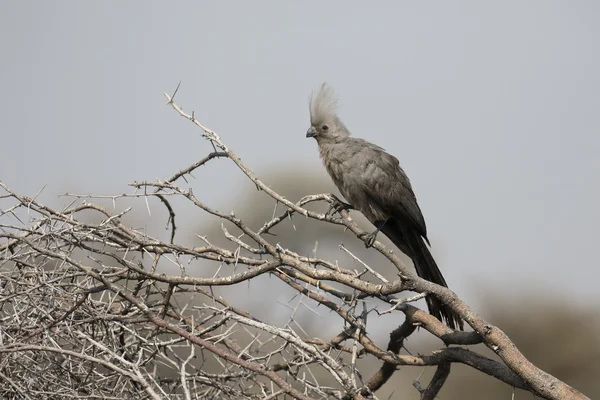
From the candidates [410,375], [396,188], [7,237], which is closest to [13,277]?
[7,237]

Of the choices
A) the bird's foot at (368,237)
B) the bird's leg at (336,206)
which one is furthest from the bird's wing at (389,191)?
the bird's foot at (368,237)

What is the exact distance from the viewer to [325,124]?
649cm

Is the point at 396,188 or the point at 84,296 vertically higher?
the point at 396,188

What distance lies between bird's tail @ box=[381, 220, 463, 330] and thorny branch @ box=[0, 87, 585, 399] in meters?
0.43

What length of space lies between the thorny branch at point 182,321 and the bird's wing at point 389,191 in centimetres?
149

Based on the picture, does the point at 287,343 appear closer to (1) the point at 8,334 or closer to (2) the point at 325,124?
(1) the point at 8,334

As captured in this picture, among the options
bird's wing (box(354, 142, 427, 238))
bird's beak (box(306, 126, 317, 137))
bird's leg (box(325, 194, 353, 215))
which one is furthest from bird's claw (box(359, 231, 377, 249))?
bird's beak (box(306, 126, 317, 137))

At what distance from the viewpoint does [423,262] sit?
5582mm

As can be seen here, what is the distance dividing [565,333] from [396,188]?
38.2 ft

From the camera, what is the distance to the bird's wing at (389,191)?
Result: 605cm

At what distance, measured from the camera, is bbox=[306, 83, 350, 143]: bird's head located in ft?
21.2

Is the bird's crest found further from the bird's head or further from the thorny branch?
the thorny branch

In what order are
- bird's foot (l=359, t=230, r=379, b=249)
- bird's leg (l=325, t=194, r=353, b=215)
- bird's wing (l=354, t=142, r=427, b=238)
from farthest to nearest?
bird's wing (l=354, t=142, r=427, b=238)
bird's leg (l=325, t=194, r=353, b=215)
bird's foot (l=359, t=230, r=379, b=249)

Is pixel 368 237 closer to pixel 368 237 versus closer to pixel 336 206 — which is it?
pixel 368 237
